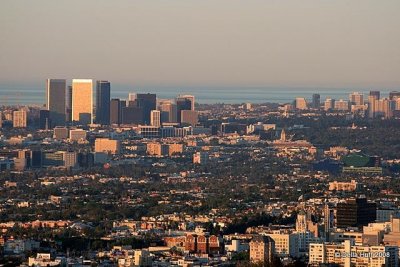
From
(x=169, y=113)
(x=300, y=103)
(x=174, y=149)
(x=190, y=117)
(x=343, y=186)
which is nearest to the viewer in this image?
(x=343, y=186)

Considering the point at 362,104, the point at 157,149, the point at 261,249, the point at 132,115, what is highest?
the point at 261,249

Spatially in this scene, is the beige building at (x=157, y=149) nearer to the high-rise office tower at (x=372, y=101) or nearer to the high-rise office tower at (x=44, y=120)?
the high-rise office tower at (x=44, y=120)

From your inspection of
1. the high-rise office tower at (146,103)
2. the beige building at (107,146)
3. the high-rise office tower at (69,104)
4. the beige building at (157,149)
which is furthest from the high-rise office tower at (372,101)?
the beige building at (107,146)

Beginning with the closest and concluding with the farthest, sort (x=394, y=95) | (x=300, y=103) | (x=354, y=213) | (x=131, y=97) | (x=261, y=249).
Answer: (x=261, y=249)
(x=354, y=213)
(x=394, y=95)
(x=131, y=97)
(x=300, y=103)

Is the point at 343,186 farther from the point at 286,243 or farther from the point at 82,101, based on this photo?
the point at 82,101

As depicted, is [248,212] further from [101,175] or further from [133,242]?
[101,175]

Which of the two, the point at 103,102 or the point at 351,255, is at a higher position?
the point at 351,255

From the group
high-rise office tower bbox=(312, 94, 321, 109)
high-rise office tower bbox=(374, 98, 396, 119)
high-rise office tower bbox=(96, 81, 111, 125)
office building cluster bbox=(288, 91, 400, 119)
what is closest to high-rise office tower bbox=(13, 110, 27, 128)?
high-rise office tower bbox=(96, 81, 111, 125)

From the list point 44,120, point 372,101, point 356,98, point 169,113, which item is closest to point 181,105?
point 169,113
